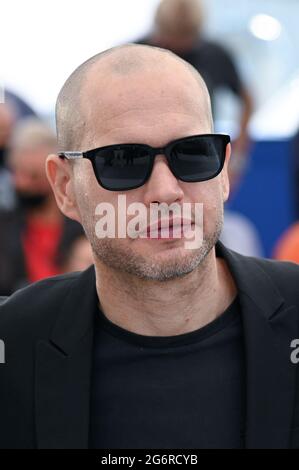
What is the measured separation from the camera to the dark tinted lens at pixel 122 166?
6.02 ft

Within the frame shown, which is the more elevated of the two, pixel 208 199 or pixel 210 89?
pixel 210 89

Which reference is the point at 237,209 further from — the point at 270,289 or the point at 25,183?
the point at 270,289

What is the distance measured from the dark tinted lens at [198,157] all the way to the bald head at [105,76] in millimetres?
92

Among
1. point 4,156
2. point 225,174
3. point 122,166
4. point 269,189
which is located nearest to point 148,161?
point 122,166

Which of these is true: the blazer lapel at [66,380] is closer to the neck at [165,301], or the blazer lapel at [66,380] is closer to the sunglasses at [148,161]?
the neck at [165,301]

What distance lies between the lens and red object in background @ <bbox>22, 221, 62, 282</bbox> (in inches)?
130

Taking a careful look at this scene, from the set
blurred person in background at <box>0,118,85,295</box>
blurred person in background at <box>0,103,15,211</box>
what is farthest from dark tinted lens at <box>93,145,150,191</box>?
blurred person in background at <box>0,103,15,211</box>

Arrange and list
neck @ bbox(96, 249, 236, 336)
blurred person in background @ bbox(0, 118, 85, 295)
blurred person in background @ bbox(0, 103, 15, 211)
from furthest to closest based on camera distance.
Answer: blurred person in background @ bbox(0, 103, 15, 211) < blurred person in background @ bbox(0, 118, 85, 295) < neck @ bbox(96, 249, 236, 336)

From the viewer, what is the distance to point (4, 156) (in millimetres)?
3725

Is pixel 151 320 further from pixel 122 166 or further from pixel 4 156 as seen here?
pixel 4 156

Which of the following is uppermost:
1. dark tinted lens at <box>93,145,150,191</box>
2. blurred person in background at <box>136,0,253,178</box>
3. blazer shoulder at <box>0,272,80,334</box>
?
blurred person in background at <box>136,0,253,178</box>

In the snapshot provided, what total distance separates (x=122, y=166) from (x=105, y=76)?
0.23 meters

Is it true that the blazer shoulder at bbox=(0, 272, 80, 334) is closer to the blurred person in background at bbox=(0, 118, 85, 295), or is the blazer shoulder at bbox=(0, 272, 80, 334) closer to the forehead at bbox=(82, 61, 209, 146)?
the forehead at bbox=(82, 61, 209, 146)

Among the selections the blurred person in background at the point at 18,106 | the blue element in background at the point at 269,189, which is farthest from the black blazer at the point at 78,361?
the blue element in background at the point at 269,189
